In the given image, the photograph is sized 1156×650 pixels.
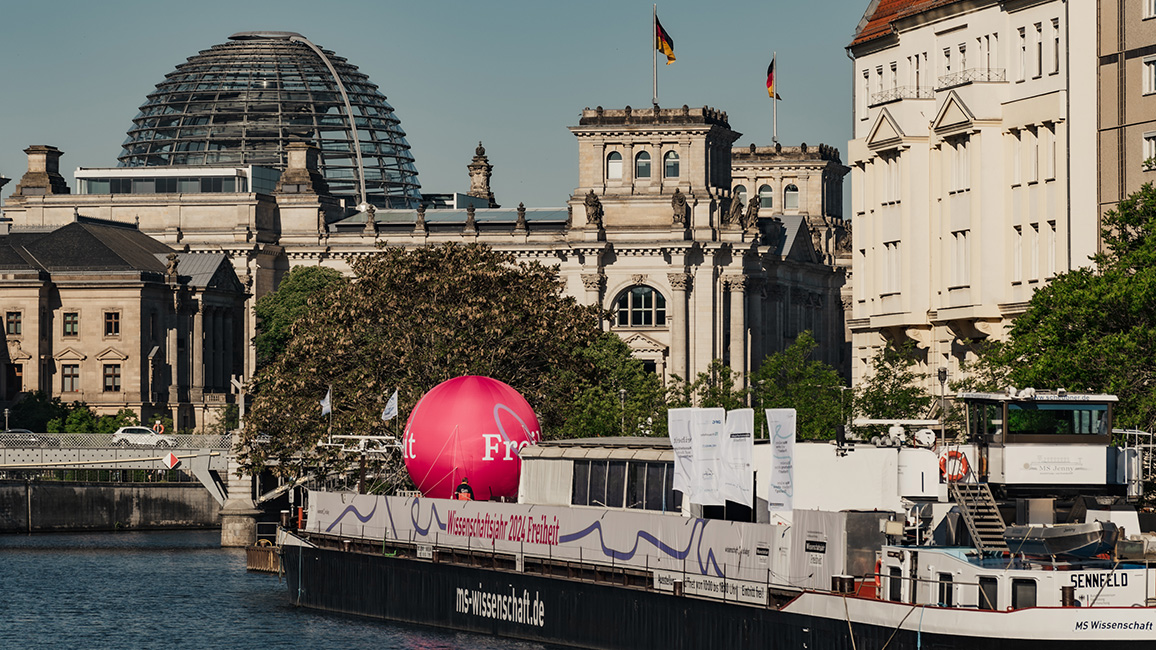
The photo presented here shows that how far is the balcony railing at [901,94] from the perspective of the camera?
93500 mm

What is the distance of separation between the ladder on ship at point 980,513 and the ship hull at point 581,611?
128 inches

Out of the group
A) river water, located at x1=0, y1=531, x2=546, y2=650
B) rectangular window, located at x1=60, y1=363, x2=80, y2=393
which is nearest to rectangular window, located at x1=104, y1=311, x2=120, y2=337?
rectangular window, located at x1=60, y1=363, x2=80, y2=393

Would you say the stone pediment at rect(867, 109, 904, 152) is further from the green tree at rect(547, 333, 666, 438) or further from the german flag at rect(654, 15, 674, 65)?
the german flag at rect(654, 15, 674, 65)

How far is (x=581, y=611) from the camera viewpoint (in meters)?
63.2

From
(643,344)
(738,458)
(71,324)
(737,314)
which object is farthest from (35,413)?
(738,458)

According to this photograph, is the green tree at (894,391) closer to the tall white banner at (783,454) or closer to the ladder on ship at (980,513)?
the ladder on ship at (980,513)

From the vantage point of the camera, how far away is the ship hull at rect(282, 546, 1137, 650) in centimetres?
5041

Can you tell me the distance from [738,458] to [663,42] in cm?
12640

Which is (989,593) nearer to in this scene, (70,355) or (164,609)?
(164,609)

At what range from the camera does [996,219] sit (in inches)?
3410

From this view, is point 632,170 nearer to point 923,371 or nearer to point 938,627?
point 923,371

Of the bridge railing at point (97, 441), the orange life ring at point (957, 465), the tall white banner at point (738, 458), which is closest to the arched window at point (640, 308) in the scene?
the bridge railing at point (97, 441)

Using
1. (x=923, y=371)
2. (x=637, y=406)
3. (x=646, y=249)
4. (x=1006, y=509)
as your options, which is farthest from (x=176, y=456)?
(x=1006, y=509)

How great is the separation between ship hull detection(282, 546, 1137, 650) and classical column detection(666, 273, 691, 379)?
11236 cm
